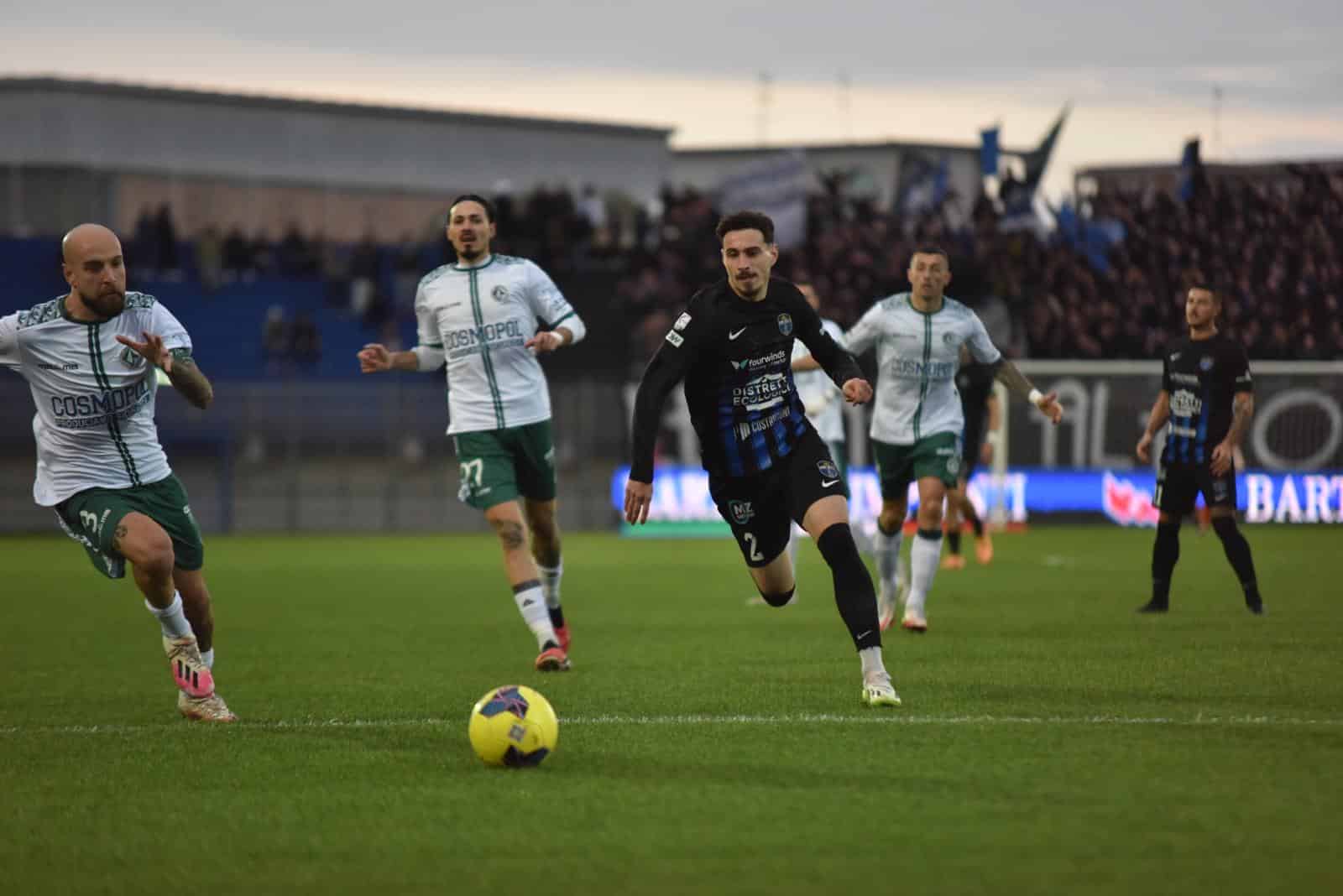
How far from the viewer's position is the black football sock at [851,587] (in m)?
9.01

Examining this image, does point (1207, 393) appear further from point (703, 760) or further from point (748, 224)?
point (703, 760)

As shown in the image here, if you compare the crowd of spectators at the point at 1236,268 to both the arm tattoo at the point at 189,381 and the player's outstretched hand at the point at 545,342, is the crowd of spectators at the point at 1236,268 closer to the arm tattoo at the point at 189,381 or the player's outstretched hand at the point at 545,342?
the player's outstretched hand at the point at 545,342

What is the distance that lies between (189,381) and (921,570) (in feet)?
19.7

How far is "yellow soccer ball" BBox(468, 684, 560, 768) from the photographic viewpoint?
25.0 ft

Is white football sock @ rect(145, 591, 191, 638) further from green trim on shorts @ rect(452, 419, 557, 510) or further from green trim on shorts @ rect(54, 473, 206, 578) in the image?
green trim on shorts @ rect(452, 419, 557, 510)

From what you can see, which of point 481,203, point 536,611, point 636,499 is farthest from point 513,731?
point 481,203

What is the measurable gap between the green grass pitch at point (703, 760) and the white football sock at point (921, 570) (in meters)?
0.30

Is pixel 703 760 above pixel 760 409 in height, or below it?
below

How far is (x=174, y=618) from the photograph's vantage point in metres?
9.23

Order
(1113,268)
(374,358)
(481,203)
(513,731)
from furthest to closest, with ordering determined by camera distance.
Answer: (1113,268) → (481,203) → (374,358) → (513,731)

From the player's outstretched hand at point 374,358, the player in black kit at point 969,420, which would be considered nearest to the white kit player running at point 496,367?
the player's outstretched hand at point 374,358

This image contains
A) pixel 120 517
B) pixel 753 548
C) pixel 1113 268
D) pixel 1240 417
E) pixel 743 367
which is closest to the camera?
pixel 120 517

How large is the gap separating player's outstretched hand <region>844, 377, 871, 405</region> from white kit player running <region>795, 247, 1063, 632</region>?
4092mm

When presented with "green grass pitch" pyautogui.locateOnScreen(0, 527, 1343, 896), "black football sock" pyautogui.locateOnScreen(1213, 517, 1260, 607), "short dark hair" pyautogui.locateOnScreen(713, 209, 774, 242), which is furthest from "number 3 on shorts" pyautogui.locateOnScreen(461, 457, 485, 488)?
"black football sock" pyautogui.locateOnScreen(1213, 517, 1260, 607)
